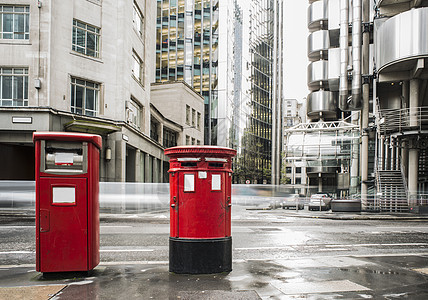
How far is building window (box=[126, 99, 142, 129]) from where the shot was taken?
3009 cm

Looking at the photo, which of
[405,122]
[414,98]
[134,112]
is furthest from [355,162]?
[134,112]

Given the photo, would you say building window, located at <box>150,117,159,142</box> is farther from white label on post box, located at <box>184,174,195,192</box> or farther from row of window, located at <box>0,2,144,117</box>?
white label on post box, located at <box>184,174,195,192</box>

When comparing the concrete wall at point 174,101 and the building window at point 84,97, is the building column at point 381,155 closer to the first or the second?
the concrete wall at point 174,101

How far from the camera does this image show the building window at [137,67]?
32894mm

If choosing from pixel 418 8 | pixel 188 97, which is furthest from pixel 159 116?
pixel 418 8

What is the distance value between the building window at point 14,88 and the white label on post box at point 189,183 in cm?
2219

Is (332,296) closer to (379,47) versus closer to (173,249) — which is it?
(173,249)

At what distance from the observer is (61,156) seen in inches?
235

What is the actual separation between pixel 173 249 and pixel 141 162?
30265 millimetres

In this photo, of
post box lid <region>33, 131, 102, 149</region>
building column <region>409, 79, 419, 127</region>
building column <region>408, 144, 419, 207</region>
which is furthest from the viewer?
building column <region>408, 144, 419, 207</region>

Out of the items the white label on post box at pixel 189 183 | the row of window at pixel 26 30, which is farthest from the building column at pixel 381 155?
the white label on post box at pixel 189 183

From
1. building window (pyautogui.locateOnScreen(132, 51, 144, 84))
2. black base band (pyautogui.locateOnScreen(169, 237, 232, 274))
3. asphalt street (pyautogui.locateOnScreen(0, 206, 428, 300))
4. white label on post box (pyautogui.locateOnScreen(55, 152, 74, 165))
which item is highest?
building window (pyautogui.locateOnScreen(132, 51, 144, 84))

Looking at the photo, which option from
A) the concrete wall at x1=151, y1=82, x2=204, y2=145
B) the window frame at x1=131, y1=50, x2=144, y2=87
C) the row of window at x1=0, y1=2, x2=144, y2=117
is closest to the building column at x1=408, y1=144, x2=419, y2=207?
the window frame at x1=131, y1=50, x2=144, y2=87

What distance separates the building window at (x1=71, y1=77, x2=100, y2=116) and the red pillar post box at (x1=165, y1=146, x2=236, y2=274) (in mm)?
22303
